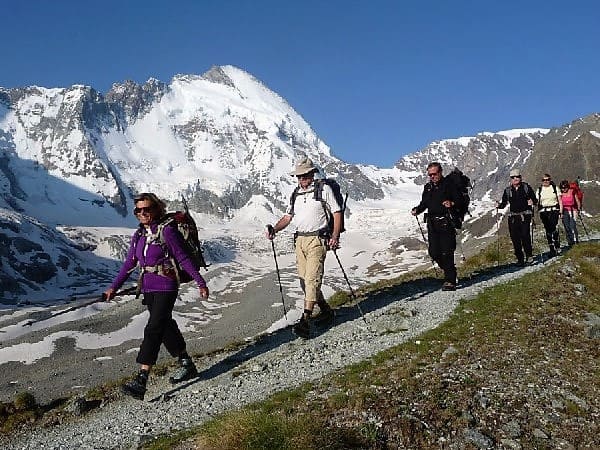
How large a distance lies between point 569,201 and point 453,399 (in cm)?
1717

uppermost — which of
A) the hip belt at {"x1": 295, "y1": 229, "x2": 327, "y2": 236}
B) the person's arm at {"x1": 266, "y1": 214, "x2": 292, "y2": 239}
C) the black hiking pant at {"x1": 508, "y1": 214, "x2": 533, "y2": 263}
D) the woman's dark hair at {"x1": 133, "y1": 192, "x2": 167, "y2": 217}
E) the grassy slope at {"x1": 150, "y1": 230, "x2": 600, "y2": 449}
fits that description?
the woman's dark hair at {"x1": 133, "y1": 192, "x2": 167, "y2": 217}

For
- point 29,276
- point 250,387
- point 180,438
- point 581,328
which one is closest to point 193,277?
point 250,387

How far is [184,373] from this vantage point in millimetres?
10367

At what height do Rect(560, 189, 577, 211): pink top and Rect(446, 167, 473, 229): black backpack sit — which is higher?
Rect(446, 167, 473, 229): black backpack

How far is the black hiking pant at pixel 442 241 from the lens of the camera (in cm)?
1430

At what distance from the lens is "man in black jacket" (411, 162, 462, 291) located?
46.7 ft

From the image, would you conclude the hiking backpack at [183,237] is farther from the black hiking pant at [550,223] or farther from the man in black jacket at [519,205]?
the black hiking pant at [550,223]

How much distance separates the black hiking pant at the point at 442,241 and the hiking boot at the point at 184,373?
277 inches

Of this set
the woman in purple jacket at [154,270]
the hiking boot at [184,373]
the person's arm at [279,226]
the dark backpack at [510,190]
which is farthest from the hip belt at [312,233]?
the dark backpack at [510,190]

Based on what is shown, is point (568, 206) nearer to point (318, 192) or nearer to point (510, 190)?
point (510, 190)

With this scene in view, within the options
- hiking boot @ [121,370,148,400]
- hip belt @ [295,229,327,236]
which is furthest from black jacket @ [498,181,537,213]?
hiking boot @ [121,370,148,400]

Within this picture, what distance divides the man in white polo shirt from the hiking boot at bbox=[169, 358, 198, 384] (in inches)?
92.4

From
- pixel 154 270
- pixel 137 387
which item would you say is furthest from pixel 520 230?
pixel 137 387

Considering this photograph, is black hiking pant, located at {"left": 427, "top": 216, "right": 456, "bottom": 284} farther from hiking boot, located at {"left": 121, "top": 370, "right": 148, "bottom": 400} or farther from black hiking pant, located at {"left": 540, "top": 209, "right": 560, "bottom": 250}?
hiking boot, located at {"left": 121, "top": 370, "right": 148, "bottom": 400}
